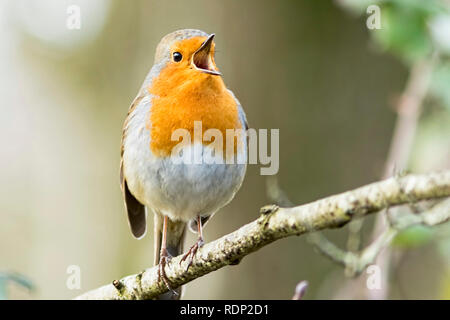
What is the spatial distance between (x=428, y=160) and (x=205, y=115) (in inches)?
52.1

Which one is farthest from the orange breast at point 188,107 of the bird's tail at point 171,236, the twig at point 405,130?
the twig at point 405,130

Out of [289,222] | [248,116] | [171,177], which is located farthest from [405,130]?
[289,222]

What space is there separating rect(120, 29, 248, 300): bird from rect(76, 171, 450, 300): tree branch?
21cm

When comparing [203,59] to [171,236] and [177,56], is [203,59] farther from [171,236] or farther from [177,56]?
[171,236]

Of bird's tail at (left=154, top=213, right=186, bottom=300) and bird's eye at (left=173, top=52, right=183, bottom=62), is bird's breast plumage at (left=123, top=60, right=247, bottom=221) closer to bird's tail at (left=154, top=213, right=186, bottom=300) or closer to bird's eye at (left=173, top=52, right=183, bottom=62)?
bird's eye at (left=173, top=52, right=183, bottom=62)

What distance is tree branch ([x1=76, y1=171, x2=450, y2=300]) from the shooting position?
1595 mm

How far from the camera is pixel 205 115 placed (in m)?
3.39

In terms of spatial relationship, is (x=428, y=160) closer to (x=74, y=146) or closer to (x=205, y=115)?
(x=205, y=115)

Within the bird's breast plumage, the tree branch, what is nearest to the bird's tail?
the bird's breast plumage

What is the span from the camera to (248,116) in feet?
16.3

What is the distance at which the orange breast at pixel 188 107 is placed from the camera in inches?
133

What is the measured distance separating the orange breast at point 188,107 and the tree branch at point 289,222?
0.72m

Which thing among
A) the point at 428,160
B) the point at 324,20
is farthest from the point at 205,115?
the point at 324,20

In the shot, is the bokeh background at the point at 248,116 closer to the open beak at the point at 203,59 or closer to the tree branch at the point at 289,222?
the tree branch at the point at 289,222
